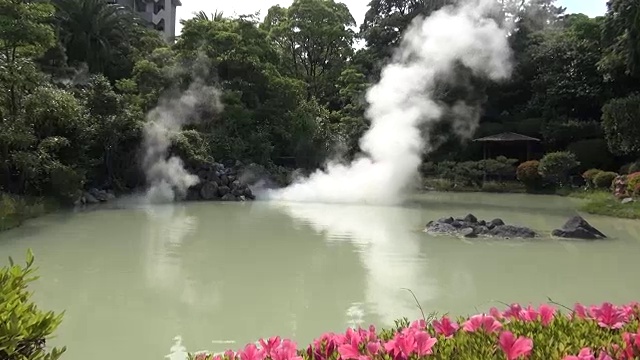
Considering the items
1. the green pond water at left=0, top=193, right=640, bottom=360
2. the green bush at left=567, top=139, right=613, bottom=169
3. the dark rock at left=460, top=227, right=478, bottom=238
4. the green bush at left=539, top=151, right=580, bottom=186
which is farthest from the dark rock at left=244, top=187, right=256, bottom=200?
the green bush at left=567, top=139, right=613, bottom=169

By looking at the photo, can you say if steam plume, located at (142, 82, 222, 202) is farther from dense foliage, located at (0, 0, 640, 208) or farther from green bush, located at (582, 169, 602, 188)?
green bush, located at (582, 169, 602, 188)

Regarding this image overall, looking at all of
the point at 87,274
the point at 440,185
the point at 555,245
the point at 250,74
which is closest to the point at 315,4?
the point at 250,74

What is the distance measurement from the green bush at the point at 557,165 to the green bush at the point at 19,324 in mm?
21548

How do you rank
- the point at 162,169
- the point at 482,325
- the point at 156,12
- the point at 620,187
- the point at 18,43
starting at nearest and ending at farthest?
1. the point at 482,325
2. the point at 18,43
3. the point at 620,187
4. the point at 162,169
5. the point at 156,12

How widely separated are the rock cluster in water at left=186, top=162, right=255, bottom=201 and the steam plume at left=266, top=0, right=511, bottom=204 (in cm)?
111

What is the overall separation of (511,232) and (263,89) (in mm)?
14689

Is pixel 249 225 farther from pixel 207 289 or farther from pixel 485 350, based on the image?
pixel 485 350

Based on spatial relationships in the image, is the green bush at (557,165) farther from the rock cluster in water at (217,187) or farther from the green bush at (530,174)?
the rock cluster in water at (217,187)

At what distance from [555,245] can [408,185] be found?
1091cm

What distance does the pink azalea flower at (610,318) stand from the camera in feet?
7.36

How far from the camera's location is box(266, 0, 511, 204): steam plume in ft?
62.0

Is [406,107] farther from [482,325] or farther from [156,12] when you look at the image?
[156,12]

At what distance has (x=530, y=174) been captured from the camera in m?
22.1

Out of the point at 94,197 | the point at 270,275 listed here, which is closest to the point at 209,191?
the point at 94,197
